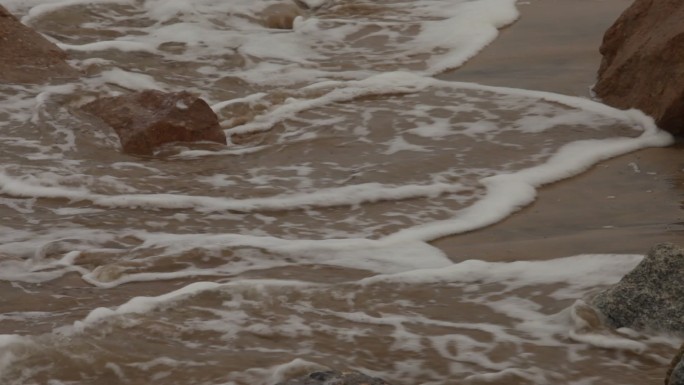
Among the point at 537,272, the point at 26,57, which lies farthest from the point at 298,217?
the point at 26,57

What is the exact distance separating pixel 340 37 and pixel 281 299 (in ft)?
15.8

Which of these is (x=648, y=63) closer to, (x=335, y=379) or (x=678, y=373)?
(x=678, y=373)

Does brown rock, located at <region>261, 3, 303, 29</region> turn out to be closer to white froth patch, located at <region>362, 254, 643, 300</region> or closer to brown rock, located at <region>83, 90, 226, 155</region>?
brown rock, located at <region>83, 90, 226, 155</region>

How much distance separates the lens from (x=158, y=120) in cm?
631

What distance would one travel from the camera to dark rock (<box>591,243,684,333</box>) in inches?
149

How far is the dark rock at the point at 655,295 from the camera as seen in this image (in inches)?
149

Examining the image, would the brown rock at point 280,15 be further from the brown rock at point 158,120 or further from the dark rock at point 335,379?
the dark rock at point 335,379

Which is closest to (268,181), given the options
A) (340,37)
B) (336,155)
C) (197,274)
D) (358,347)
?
(336,155)

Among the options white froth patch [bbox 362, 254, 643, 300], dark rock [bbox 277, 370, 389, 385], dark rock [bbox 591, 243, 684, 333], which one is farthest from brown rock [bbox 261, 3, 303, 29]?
dark rock [bbox 277, 370, 389, 385]

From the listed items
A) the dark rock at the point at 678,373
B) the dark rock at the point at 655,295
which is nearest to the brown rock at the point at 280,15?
the dark rock at the point at 655,295

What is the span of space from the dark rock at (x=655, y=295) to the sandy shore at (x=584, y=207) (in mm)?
732

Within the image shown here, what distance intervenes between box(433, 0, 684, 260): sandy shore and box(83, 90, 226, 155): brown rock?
1.84 metres

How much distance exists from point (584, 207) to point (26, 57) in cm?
384

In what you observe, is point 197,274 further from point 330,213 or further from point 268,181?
point 268,181
